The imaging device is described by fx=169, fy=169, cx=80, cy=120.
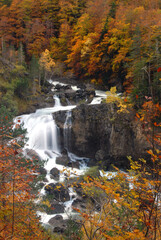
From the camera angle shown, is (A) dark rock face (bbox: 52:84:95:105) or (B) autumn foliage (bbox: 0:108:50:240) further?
(A) dark rock face (bbox: 52:84:95:105)

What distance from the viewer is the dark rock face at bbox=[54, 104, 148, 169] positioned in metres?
15.8

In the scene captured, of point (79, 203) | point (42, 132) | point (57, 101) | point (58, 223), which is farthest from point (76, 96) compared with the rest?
point (58, 223)

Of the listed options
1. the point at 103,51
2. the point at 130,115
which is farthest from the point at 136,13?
the point at 130,115

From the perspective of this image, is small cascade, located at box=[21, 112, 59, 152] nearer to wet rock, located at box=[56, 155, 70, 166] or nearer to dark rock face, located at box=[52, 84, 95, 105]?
wet rock, located at box=[56, 155, 70, 166]

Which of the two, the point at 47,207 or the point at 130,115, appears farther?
the point at 130,115

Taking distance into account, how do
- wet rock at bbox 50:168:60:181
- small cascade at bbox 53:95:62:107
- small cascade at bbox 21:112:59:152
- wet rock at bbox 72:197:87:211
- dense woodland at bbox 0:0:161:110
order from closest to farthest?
1. wet rock at bbox 72:197:87:211
2. wet rock at bbox 50:168:60:181
3. small cascade at bbox 21:112:59:152
4. dense woodland at bbox 0:0:161:110
5. small cascade at bbox 53:95:62:107

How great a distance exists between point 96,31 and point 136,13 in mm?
7093

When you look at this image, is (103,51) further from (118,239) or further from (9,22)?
(118,239)

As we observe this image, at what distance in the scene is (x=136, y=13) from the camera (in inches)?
944

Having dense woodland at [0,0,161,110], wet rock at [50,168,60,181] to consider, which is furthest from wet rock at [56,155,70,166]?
dense woodland at [0,0,161,110]

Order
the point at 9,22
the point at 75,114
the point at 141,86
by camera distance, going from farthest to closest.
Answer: the point at 9,22 < the point at 75,114 < the point at 141,86

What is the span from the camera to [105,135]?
57.3 ft

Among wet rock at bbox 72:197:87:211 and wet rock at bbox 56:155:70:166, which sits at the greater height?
wet rock at bbox 56:155:70:166

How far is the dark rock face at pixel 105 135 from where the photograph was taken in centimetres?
1580
